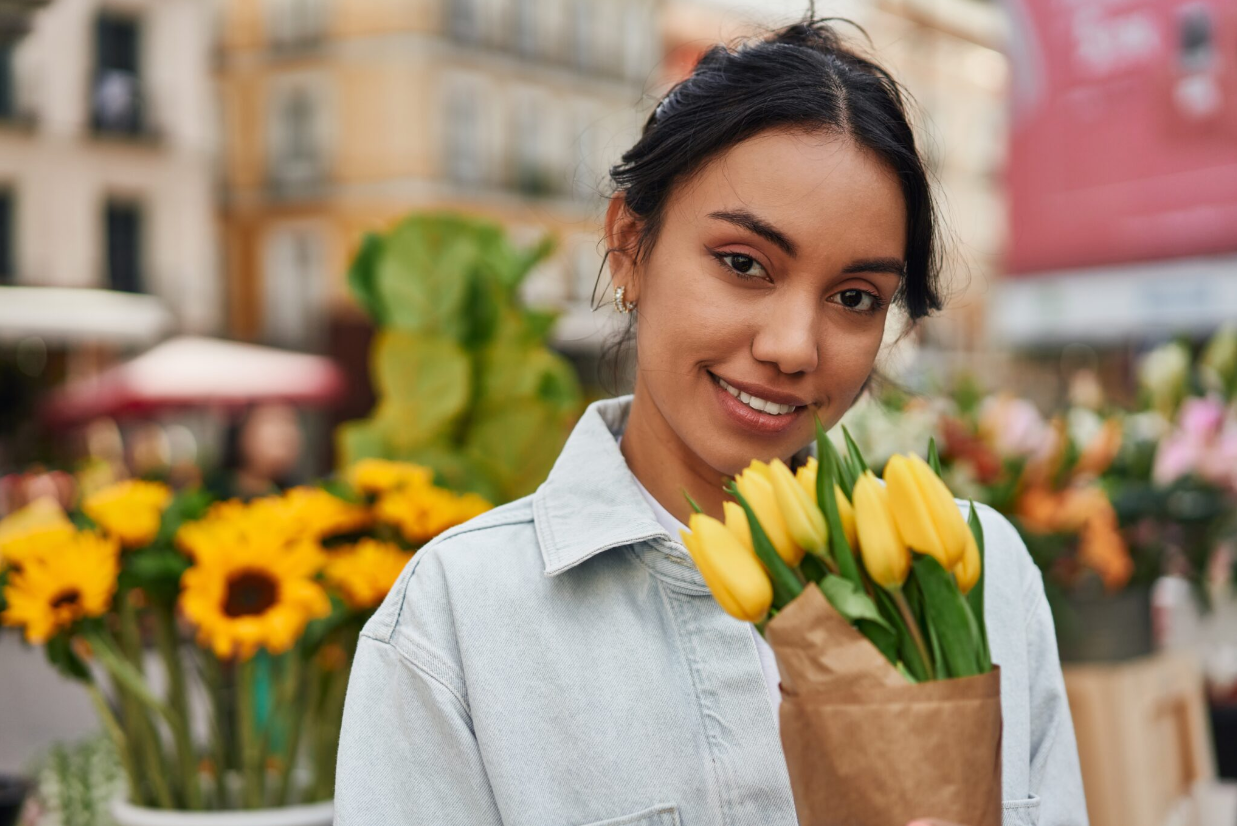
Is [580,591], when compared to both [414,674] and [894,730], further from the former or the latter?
[894,730]

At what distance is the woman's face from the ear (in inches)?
2.7

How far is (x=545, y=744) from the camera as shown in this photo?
0.98 m

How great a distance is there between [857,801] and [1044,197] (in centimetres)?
603

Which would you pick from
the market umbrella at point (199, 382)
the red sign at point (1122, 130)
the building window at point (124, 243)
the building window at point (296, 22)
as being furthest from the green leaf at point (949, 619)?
the building window at point (296, 22)

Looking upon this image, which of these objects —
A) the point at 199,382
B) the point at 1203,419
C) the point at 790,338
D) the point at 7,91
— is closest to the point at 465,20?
the point at 7,91

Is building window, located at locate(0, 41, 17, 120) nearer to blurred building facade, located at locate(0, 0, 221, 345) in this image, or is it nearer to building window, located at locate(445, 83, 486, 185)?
blurred building facade, located at locate(0, 0, 221, 345)

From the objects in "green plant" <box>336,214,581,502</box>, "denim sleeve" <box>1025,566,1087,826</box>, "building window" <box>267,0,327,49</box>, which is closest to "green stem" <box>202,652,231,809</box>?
"green plant" <box>336,214,581,502</box>

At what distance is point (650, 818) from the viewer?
0.98 meters

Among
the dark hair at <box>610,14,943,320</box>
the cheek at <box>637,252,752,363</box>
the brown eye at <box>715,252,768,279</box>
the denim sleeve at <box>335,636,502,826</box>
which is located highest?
the dark hair at <box>610,14,943,320</box>

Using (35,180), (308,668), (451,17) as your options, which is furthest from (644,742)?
(451,17)

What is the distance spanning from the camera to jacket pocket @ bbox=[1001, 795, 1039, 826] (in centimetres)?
107

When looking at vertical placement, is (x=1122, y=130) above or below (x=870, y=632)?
above

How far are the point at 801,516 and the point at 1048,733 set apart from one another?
614 millimetres

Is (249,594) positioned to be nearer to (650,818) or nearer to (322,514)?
(322,514)
